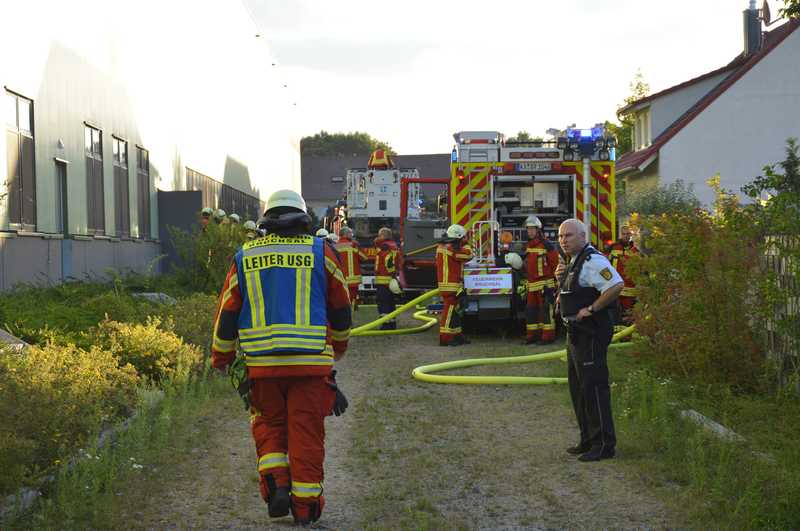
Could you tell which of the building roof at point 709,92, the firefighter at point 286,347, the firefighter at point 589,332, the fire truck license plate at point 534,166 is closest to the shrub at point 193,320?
the firefighter at point 589,332

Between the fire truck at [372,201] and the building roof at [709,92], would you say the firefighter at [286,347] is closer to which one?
the fire truck at [372,201]

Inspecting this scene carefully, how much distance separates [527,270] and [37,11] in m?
8.63

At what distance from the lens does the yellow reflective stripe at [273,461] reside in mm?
5551

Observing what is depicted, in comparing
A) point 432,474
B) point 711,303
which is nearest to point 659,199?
point 711,303

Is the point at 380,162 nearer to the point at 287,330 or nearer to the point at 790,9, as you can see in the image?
the point at 790,9

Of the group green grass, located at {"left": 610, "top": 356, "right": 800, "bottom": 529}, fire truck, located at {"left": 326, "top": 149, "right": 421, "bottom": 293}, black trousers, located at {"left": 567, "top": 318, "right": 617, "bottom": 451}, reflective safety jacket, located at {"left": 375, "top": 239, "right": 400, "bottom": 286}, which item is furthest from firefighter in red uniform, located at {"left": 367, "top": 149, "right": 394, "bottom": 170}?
black trousers, located at {"left": 567, "top": 318, "right": 617, "bottom": 451}

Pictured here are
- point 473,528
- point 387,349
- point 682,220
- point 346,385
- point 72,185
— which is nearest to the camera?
point 473,528

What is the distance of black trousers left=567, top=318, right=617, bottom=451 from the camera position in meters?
7.25

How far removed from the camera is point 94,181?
19969 mm

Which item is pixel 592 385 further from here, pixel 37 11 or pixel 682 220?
pixel 37 11

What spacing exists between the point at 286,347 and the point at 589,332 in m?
2.68

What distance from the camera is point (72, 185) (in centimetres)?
1802

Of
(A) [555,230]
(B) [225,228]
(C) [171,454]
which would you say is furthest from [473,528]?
(B) [225,228]

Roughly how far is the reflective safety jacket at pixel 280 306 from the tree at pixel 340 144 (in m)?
113
